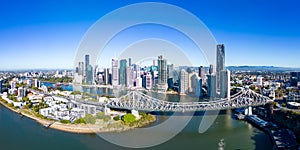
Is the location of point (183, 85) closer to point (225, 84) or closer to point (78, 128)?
point (225, 84)

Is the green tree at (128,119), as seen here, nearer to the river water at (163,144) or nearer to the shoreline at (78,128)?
the shoreline at (78,128)

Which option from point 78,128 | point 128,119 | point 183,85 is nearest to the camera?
point 78,128

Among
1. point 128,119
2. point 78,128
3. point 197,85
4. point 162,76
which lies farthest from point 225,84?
point 78,128

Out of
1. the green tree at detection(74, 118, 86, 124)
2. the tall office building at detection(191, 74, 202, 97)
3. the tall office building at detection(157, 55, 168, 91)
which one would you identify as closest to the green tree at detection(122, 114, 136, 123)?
the green tree at detection(74, 118, 86, 124)

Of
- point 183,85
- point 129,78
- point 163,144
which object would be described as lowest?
point 163,144

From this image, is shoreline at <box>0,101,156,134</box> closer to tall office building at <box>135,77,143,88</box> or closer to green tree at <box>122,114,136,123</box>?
green tree at <box>122,114,136,123</box>

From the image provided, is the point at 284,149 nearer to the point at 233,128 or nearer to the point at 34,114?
the point at 233,128

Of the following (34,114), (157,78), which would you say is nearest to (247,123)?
(34,114)
